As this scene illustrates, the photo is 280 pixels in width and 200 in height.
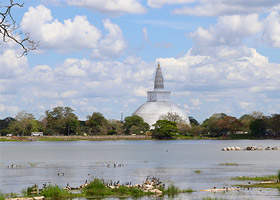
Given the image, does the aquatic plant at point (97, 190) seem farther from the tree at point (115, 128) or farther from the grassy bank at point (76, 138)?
the tree at point (115, 128)

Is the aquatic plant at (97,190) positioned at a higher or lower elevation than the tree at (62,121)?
Answer: lower

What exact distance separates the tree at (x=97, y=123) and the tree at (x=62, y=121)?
467 centimetres

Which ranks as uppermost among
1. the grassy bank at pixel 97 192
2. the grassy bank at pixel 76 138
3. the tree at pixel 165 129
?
the tree at pixel 165 129

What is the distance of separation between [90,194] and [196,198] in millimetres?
6863

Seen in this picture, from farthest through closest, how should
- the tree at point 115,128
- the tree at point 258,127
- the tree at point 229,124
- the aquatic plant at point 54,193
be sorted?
the tree at point 115,128
the tree at point 229,124
the tree at point 258,127
the aquatic plant at point 54,193

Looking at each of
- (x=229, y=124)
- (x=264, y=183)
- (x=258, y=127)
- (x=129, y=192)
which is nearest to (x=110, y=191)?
(x=129, y=192)

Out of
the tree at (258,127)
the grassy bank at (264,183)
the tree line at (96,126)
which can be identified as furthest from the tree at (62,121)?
the grassy bank at (264,183)

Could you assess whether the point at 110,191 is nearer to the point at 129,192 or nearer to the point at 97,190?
the point at 97,190

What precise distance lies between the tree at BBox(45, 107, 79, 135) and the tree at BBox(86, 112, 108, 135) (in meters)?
4.67

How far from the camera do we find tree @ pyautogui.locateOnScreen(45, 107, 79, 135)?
180m

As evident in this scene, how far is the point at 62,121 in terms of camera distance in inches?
7067

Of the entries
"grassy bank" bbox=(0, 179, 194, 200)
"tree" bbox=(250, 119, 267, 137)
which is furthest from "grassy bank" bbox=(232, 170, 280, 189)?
"tree" bbox=(250, 119, 267, 137)

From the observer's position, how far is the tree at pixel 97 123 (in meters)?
181

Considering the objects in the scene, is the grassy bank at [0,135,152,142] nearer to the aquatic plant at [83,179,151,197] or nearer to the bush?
the aquatic plant at [83,179,151,197]
